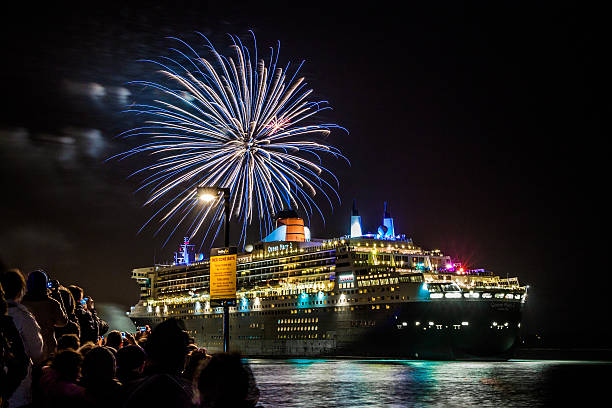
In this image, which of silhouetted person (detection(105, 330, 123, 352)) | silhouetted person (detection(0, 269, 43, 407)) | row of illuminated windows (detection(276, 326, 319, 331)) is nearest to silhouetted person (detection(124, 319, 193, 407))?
silhouetted person (detection(0, 269, 43, 407))

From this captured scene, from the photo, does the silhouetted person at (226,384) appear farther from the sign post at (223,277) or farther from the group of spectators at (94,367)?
the sign post at (223,277)

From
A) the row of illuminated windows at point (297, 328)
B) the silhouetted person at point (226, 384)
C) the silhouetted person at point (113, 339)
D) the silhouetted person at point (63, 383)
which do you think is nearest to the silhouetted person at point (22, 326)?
the silhouetted person at point (63, 383)

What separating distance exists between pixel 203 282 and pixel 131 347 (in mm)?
83373

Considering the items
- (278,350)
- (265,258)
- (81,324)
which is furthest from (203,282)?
(81,324)

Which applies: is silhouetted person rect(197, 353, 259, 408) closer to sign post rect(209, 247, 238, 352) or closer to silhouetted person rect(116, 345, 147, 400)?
silhouetted person rect(116, 345, 147, 400)

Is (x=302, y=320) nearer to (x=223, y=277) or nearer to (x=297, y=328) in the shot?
(x=297, y=328)

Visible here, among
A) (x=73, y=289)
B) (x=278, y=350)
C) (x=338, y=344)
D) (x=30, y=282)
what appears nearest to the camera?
(x=30, y=282)

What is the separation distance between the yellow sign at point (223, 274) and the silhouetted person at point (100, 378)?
12.9 meters

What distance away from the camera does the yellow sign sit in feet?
61.6

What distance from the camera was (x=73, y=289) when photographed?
10.7 meters

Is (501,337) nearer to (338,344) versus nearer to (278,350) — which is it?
(338,344)

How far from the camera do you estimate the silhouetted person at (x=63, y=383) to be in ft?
19.2

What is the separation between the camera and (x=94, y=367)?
223 inches

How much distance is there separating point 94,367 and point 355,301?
59964 mm
